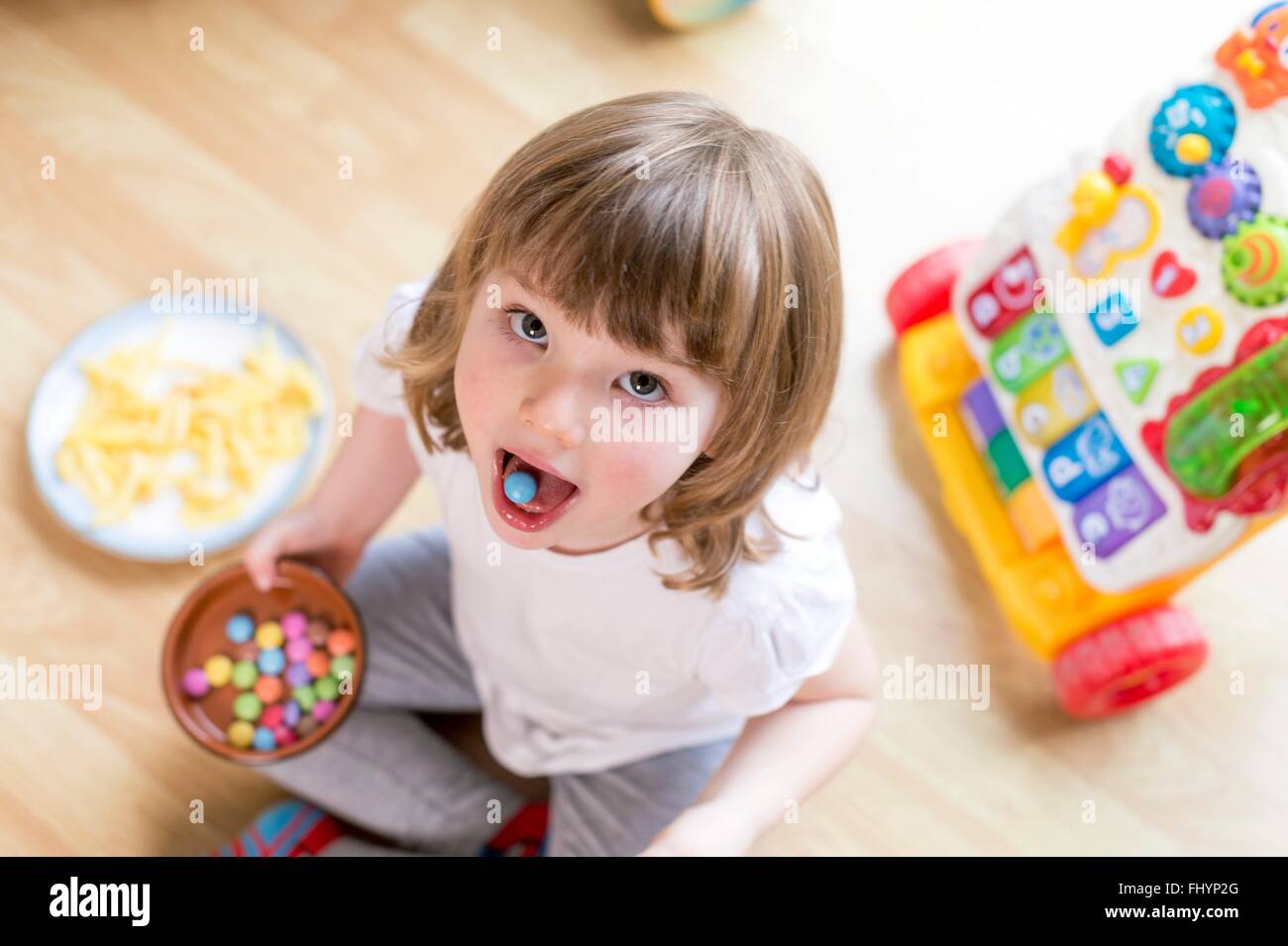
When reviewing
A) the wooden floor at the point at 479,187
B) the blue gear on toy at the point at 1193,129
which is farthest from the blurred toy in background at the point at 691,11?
the blue gear on toy at the point at 1193,129

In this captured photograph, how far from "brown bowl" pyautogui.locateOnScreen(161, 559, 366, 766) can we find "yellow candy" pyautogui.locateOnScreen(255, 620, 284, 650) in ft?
0.04

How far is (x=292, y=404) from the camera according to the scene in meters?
1.23

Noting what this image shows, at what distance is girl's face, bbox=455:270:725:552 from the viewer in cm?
64

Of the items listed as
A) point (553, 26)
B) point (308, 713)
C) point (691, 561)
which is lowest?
point (308, 713)

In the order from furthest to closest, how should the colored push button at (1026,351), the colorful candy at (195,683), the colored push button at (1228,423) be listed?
the colored push button at (1026,351), the colorful candy at (195,683), the colored push button at (1228,423)

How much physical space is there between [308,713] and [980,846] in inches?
24.6

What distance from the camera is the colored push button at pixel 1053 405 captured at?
110cm

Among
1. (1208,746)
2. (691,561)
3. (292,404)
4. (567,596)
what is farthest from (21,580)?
(1208,746)

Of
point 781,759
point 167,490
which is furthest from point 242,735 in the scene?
point 781,759

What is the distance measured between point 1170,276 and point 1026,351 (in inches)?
6.7

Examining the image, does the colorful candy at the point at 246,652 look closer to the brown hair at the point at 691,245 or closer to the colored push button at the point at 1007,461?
the brown hair at the point at 691,245

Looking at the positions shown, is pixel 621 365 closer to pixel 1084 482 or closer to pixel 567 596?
pixel 567 596

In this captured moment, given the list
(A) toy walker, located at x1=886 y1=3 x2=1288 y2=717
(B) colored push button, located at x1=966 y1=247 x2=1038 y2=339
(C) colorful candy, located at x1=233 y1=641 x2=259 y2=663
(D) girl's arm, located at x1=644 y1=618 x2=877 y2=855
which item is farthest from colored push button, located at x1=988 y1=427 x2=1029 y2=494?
(C) colorful candy, located at x1=233 y1=641 x2=259 y2=663

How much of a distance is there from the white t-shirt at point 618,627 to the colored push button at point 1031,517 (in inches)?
14.6
